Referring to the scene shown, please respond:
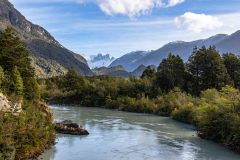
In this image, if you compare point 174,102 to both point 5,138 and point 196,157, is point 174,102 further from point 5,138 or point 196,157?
point 5,138

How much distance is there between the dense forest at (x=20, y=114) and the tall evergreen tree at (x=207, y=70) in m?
47.6

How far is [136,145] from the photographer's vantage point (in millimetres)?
43125

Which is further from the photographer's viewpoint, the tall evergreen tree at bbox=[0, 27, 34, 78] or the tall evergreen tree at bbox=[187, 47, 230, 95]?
the tall evergreen tree at bbox=[187, 47, 230, 95]

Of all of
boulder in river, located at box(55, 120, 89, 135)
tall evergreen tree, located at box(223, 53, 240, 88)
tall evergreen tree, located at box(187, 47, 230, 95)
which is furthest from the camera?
tall evergreen tree, located at box(223, 53, 240, 88)

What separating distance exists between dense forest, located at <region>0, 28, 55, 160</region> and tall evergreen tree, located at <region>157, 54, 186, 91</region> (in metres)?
47.7

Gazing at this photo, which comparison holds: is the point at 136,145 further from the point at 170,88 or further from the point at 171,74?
the point at 171,74

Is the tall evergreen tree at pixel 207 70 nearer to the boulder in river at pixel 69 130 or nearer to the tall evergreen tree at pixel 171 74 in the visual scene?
the tall evergreen tree at pixel 171 74

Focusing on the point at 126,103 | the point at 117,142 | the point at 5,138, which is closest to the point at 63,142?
the point at 117,142

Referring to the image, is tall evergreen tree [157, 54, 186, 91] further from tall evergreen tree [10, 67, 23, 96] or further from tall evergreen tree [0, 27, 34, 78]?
tall evergreen tree [10, 67, 23, 96]

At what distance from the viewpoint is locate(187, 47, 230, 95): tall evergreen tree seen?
8462 centimetres

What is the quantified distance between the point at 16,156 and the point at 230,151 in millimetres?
20899

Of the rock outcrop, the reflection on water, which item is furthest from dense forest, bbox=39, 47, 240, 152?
the rock outcrop

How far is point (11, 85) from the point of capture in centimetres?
3797

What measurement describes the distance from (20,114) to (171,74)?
62.1 meters
